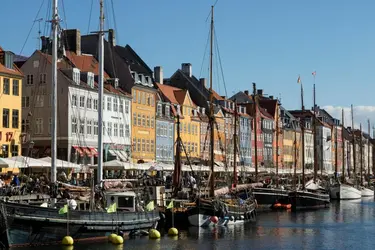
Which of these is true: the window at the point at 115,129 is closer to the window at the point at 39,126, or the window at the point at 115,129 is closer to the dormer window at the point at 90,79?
the dormer window at the point at 90,79

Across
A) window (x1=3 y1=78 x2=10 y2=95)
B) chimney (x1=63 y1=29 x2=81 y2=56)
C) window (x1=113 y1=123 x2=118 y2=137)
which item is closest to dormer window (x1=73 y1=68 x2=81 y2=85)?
chimney (x1=63 y1=29 x2=81 y2=56)

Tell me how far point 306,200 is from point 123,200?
41.7m

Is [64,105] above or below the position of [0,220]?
above

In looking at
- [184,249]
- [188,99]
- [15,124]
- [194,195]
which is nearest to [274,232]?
[194,195]

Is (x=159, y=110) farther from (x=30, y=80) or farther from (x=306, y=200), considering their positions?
(x=306, y=200)

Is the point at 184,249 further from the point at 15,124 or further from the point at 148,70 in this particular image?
the point at 148,70

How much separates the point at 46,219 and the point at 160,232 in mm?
12806

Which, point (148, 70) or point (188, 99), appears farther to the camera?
point (188, 99)

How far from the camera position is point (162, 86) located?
111m

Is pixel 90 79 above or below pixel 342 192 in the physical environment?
above

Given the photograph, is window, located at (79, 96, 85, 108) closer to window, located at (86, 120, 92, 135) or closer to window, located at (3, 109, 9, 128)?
window, located at (86, 120, 92, 135)

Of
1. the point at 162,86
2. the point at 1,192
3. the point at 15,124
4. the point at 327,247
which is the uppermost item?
the point at 162,86

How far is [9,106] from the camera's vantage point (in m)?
71.9

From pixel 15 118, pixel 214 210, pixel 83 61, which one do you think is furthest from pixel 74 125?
pixel 214 210
